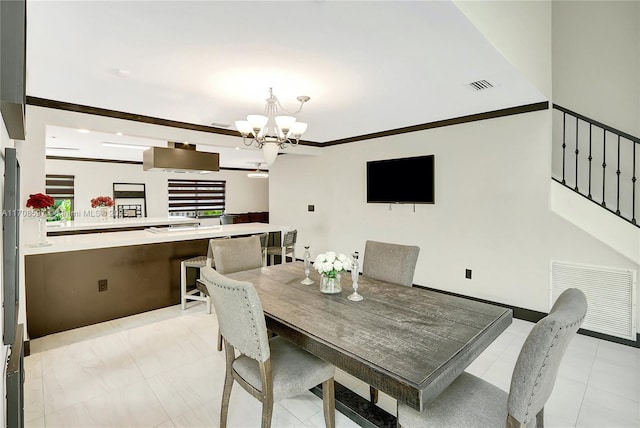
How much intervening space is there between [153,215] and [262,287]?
7963 millimetres

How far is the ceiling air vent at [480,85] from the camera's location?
2777 millimetres

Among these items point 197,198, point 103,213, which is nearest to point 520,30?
point 103,213

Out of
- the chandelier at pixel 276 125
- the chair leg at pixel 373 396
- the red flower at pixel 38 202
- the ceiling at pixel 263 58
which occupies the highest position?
the ceiling at pixel 263 58

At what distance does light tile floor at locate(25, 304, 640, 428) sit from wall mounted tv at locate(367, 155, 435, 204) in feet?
6.32

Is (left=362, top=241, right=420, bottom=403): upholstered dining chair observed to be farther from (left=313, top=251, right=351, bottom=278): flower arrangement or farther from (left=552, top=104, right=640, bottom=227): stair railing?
(left=552, top=104, right=640, bottom=227): stair railing

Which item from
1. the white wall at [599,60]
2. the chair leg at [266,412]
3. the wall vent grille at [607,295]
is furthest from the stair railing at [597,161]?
the chair leg at [266,412]

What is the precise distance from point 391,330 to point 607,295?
2827 millimetres

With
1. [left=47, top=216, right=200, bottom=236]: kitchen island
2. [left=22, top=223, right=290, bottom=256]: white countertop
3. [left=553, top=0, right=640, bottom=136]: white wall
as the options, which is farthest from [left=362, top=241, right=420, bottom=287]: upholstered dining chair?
[left=47, top=216, right=200, bottom=236]: kitchen island

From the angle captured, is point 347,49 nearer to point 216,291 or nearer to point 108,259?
point 216,291

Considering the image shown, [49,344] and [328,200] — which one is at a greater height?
[328,200]

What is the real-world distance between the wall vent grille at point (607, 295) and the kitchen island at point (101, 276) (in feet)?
13.0

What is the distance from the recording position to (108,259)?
3639 mm

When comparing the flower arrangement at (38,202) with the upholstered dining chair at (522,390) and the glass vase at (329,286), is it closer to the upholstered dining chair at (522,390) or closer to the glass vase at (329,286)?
the glass vase at (329,286)

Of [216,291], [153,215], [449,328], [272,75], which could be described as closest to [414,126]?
[272,75]
